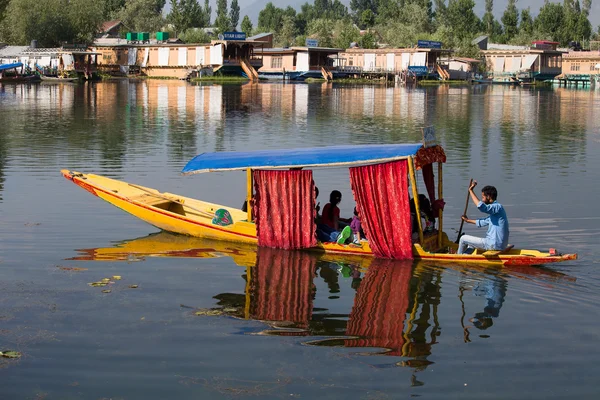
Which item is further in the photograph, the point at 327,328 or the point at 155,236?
the point at 155,236

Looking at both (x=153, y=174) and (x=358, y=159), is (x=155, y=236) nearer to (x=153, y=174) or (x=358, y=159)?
(x=358, y=159)

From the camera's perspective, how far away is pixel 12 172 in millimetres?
23203

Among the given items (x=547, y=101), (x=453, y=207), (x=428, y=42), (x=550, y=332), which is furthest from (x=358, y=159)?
(x=428, y=42)

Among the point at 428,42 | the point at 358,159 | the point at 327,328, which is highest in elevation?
the point at 428,42

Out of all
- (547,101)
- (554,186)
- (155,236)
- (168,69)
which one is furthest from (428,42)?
(155,236)

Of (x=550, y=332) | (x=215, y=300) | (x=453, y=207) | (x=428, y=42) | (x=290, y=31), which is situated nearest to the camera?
Answer: (x=550, y=332)

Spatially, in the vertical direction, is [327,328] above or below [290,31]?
below

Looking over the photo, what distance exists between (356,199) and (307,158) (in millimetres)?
1085

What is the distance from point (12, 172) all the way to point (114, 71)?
3073 inches

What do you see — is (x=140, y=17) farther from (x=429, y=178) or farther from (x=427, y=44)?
(x=429, y=178)

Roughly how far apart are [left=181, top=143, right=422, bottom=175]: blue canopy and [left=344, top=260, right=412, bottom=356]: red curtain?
1.84m

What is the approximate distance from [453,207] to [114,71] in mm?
84985

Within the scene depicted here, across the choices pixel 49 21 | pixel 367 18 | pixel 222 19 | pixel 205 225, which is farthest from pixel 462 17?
pixel 205 225

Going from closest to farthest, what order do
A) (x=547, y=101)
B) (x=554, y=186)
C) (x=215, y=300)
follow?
(x=215, y=300) → (x=554, y=186) → (x=547, y=101)
